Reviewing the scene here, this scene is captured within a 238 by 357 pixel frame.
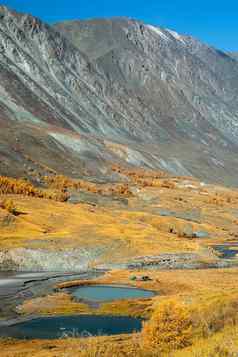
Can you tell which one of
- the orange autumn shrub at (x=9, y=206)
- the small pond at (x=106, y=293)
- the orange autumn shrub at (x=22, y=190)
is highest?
the orange autumn shrub at (x=22, y=190)

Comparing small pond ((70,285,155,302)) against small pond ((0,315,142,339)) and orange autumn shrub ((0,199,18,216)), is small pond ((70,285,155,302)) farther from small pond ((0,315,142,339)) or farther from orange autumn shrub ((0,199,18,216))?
orange autumn shrub ((0,199,18,216))

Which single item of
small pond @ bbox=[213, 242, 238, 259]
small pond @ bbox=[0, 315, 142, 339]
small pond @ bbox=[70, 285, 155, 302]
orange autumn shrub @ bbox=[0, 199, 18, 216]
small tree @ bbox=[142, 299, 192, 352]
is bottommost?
small pond @ bbox=[0, 315, 142, 339]

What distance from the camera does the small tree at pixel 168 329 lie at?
23.5 meters

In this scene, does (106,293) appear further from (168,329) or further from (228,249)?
(228,249)

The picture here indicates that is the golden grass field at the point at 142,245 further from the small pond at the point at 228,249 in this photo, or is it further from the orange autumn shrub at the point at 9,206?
the small pond at the point at 228,249

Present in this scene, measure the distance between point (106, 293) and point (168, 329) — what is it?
22286mm

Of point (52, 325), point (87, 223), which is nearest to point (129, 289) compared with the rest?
point (52, 325)

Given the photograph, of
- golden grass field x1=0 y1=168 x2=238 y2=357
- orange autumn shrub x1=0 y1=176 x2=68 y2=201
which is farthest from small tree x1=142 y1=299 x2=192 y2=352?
orange autumn shrub x1=0 y1=176 x2=68 y2=201

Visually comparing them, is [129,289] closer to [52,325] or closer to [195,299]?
[52,325]

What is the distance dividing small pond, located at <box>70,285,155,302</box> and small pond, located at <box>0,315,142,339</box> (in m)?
6.94

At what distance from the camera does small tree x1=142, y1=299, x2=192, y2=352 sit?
77.2ft

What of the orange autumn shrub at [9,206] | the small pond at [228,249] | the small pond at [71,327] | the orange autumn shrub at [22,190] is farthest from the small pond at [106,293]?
the orange autumn shrub at [22,190]

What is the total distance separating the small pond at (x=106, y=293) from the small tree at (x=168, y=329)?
18.1 metres

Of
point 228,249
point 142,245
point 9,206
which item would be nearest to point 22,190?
point 9,206
